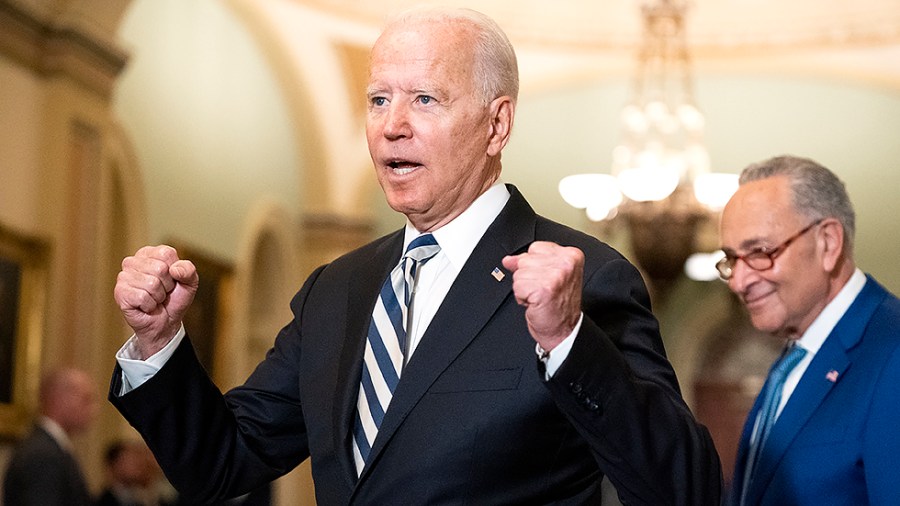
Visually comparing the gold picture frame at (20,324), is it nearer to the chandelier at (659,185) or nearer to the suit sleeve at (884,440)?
the chandelier at (659,185)

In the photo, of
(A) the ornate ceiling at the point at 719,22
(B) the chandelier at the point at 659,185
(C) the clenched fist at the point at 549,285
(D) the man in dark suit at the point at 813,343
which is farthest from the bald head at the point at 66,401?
(A) the ornate ceiling at the point at 719,22

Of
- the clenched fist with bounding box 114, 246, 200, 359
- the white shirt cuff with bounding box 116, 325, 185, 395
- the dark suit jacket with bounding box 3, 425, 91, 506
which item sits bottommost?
the dark suit jacket with bounding box 3, 425, 91, 506

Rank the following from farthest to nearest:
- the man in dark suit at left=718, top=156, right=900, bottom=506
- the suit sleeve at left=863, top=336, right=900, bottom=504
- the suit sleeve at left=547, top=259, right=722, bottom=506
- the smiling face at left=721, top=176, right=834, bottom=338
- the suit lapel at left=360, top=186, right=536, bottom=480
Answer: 1. the smiling face at left=721, top=176, right=834, bottom=338
2. the man in dark suit at left=718, top=156, right=900, bottom=506
3. the suit sleeve at left=863, top=336, right=900, bottom=504
4. the suit lapel at left=360, top=186, right=536, bottom=480
5. the suit sleeve at left=547, top=259, right=722, bottom=506

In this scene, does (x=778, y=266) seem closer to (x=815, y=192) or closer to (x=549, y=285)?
(x=815, y=192)

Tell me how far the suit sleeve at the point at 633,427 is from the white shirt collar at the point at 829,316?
41.9 inches

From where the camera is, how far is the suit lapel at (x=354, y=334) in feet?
7.72

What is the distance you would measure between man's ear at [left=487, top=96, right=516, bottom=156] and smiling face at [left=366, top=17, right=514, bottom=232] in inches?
1.7

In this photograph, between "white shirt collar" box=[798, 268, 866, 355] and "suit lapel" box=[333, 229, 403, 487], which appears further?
"white shirt collar" box=[798, 268, 866, 355]

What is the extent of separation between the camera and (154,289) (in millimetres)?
2281

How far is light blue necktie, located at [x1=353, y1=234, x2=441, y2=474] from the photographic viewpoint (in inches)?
93.5

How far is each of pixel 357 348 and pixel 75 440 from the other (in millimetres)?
6321

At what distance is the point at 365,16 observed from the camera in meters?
13.0

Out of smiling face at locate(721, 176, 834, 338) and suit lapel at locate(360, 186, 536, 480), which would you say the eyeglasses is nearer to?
smiling face at locate(721, 176, 834, 338)

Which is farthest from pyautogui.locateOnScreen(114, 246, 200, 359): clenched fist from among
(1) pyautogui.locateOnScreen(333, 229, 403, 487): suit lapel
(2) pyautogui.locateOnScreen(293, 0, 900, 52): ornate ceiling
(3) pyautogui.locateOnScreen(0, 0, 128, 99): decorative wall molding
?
(2) pyautogui.locateOnScreen(293, 0, 900, 52): ornate ceiling
